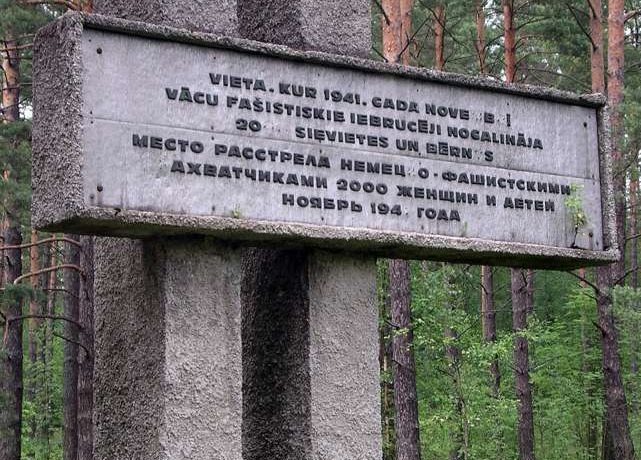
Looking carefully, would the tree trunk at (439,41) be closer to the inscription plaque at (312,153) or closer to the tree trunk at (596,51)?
the tree trunk at (596,51)

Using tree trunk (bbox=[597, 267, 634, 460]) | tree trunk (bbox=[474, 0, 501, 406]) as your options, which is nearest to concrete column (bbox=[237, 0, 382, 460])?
tree trunk (bbox=[597, 267, 634, 460])

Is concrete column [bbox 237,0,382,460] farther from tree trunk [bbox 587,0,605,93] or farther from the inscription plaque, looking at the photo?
tree trunk [bbox 587,0,605,93]

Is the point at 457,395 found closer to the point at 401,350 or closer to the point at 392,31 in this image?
the point at 401,350

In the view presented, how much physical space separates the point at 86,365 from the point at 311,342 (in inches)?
506

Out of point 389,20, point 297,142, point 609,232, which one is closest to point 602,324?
point 389,20

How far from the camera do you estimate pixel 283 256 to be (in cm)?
525

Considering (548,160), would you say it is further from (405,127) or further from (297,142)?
(297,142)

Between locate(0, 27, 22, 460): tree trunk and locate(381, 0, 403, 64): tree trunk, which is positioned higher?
locate(381, 0, 403, 64): tree trunk

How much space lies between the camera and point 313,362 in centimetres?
498

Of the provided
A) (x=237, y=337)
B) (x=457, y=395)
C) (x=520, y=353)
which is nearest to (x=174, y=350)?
(x=237, y=337)

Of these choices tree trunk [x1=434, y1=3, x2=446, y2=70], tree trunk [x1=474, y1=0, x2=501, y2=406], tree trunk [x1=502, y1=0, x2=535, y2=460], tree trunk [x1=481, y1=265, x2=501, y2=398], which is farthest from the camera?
tree trunk [x1=481, y1=265, x2=501, y2=398]

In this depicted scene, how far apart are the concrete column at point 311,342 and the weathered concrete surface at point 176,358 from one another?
37cm

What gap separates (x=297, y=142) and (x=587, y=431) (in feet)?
86.1

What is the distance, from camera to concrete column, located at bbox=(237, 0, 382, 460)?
4.98m
